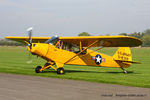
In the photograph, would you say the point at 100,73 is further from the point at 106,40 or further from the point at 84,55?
the point at 106,40

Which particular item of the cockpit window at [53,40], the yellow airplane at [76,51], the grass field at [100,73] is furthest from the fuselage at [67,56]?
the grass field at [100,73]

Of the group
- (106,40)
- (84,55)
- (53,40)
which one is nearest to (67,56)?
(84,55)

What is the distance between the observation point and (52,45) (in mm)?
13898

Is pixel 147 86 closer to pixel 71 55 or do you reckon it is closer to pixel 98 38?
pixel 98 38

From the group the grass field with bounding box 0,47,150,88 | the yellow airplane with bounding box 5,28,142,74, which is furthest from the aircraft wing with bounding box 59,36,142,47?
the grass field with bounding box 0,47,150,88

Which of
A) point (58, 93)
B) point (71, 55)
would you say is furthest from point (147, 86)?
point (71, 55)

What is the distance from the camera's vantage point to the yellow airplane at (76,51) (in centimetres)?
1330

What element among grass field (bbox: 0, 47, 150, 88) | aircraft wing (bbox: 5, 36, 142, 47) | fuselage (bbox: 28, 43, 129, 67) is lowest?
grass field (bbox: 0, 47, 150, 88)

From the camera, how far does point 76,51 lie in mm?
14852

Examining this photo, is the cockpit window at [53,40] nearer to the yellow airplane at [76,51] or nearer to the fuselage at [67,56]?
the yellow airplane at [76,51]

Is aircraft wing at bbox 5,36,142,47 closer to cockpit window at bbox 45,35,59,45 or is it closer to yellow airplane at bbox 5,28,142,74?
yellow airplane at bbox 5,28,142,74

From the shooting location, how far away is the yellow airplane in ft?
43.6

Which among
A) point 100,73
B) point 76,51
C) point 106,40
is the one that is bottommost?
point 100,73

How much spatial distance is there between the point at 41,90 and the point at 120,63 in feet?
28.7
